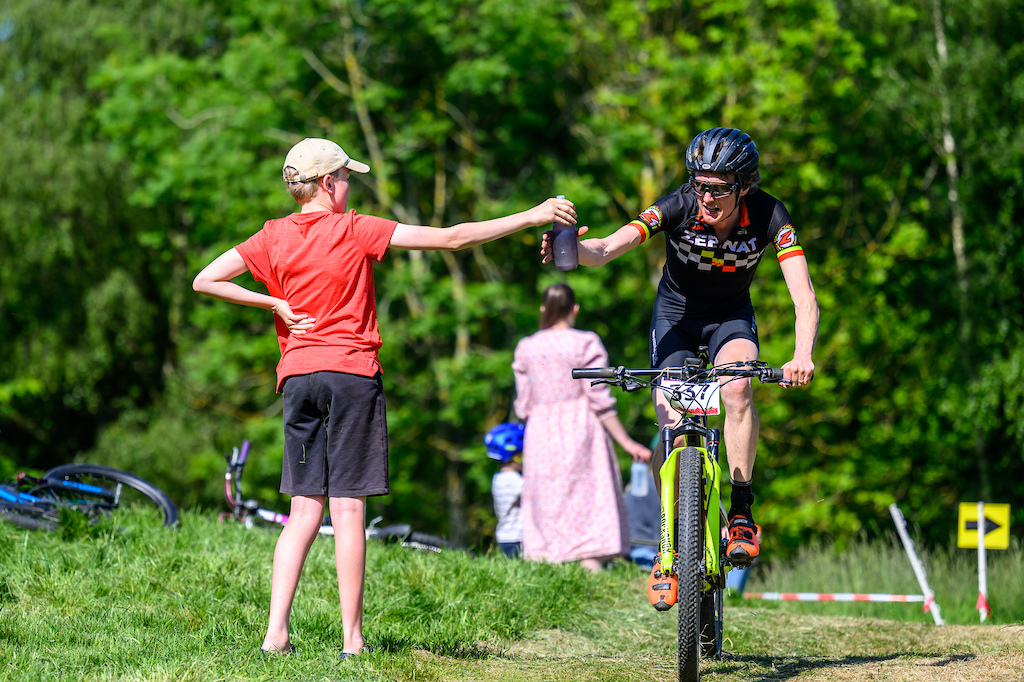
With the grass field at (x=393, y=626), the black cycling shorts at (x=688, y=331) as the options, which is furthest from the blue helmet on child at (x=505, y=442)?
the black cycling shorts at (x=688, y=331)

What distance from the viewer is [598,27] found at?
19156mm

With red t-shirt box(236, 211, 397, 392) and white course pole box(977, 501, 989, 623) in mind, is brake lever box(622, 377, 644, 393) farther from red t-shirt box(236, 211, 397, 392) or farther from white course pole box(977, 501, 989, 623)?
white course pole box(977, 501, 989, 623)

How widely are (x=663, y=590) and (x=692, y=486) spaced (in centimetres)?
45

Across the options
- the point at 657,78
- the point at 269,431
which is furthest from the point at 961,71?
the point at 269,431

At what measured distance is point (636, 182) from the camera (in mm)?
18281

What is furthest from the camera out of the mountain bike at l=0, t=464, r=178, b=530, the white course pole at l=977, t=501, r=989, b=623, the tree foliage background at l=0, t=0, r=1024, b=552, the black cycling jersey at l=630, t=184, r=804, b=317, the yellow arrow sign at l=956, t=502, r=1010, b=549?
the tree foliage background at l=0, t=0, r=1024, b=552

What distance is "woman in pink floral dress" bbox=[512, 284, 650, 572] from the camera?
751 centimetres

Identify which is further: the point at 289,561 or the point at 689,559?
the point at 289,561

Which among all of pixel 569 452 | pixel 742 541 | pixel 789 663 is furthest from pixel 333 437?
pixel 569 452

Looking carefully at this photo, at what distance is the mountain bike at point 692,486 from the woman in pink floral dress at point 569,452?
8.70 feet

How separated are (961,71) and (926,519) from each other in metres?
7.39

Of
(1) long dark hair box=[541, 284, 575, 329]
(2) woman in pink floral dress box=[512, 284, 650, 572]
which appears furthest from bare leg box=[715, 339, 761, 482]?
(1) long dark hair box=[541, 284, 575, 329]

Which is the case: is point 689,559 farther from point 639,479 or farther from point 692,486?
point 639,479

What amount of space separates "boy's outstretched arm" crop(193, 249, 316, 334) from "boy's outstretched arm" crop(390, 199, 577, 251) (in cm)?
52
